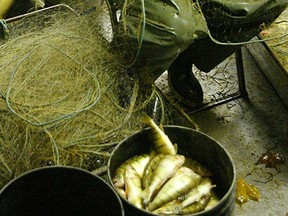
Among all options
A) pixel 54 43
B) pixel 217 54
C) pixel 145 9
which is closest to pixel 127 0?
pixel 145 9

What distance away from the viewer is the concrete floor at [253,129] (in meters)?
3.24

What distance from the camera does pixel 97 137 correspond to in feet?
9.46

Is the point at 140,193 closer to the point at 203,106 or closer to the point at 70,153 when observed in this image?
the point at 70,153

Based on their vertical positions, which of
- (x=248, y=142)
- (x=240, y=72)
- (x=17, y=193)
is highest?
(x=17, y=193)

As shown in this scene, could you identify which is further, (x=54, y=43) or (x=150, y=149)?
(x=54, y=43)

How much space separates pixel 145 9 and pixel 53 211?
4.21 ft

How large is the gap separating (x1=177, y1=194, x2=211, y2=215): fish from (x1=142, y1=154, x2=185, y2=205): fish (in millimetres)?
185

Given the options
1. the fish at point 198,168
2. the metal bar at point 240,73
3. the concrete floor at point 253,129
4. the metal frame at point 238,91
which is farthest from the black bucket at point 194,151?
the metal bar at point 240,73

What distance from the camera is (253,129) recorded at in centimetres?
378

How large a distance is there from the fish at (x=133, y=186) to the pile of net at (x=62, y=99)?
0.31 meters

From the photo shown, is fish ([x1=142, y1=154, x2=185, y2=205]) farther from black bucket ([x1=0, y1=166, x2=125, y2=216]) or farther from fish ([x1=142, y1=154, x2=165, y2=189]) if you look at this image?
black bucket ([x1=0, y1=166, x2=125, y2=216])

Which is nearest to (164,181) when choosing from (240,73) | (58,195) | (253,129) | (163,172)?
(163,172)

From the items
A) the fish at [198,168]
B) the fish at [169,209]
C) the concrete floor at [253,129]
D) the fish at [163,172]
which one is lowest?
the concrete floor at [253,129]

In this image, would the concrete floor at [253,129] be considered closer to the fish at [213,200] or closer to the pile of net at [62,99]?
the fish at [213,200]
